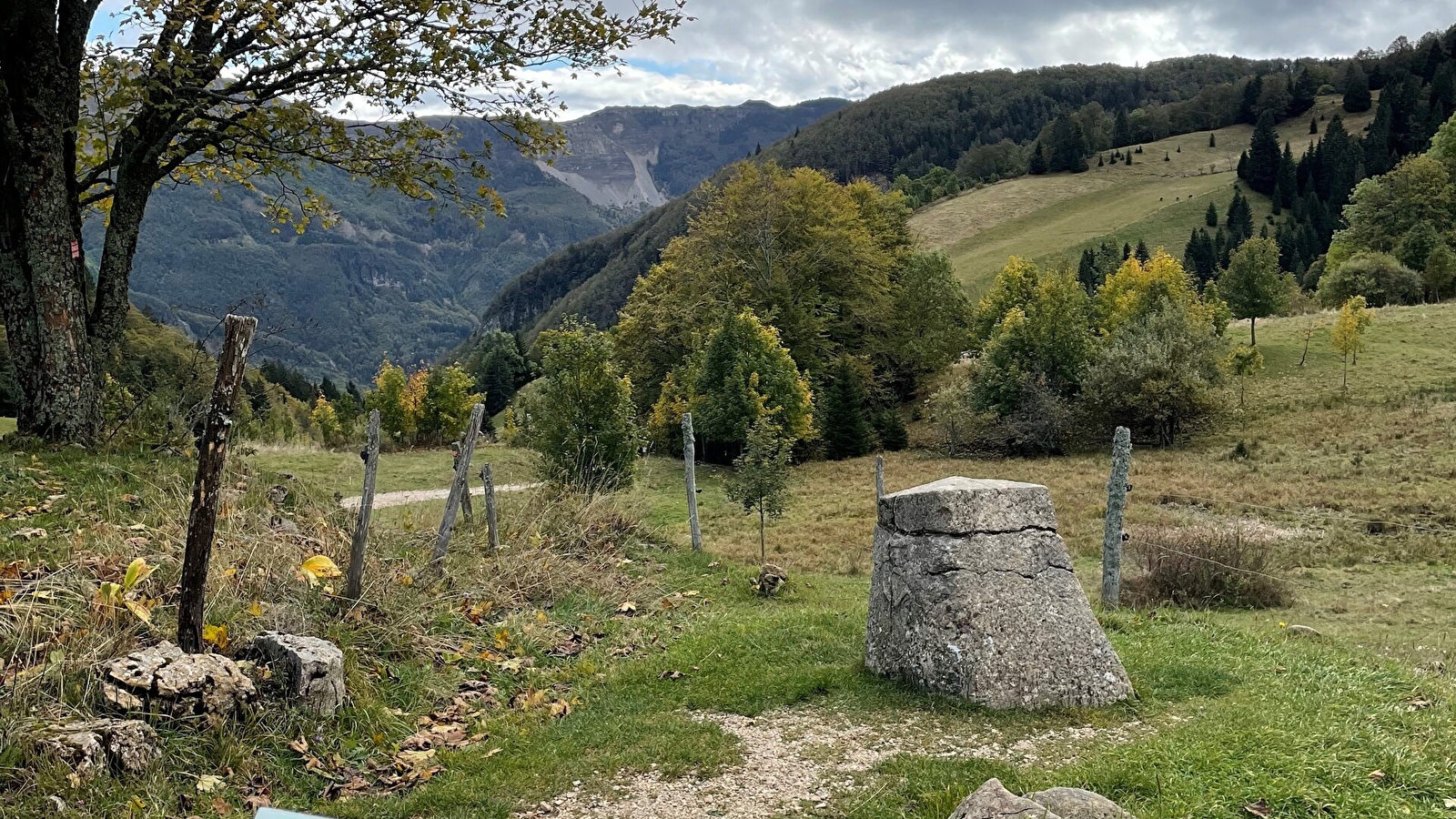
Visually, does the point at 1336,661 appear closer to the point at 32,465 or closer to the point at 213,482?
the point at 213,482

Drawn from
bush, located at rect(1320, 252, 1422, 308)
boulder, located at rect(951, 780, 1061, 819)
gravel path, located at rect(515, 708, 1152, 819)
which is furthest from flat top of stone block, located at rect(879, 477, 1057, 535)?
bush, located at rect(1320, 252, 1422, 308)

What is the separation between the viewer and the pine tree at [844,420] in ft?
153

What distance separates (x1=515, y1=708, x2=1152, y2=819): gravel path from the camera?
6266 millimetres

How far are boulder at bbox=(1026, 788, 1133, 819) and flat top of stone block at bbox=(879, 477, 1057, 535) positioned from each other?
13.5ft

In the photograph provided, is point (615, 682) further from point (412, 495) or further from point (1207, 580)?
point (412, 495)

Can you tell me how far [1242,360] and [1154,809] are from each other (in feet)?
169

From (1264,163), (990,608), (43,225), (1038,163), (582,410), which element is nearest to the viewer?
(990,608)

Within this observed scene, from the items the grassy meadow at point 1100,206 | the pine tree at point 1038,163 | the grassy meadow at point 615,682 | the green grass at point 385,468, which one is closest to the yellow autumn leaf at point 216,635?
the grassy meadow at point 615,682

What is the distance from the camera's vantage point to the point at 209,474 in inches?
271

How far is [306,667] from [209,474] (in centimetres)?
177

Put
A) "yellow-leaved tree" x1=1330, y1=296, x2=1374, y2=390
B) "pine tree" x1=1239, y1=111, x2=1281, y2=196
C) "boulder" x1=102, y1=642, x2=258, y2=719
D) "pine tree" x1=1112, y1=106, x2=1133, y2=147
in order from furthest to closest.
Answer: "pine tree" x1=1112, y1=106, x2=1133, y2=147 < "pine tree" x1=1239, y1=111, x2=1281, y2=196 < "yellow-leaved tree" x1=1330, y1=296, x2=1374, y2=390 < "boulder" x1=102, y1=642, x2=258, y2=719

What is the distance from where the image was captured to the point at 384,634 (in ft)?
29.1

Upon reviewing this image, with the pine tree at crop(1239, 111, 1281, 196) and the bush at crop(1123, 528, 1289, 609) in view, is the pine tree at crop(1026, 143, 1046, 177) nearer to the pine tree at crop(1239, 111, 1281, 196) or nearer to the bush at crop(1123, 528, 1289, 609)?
the pine tree at crop(1239, 111, 1281, 196)

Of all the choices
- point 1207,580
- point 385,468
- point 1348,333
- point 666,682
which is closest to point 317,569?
point 666,682
